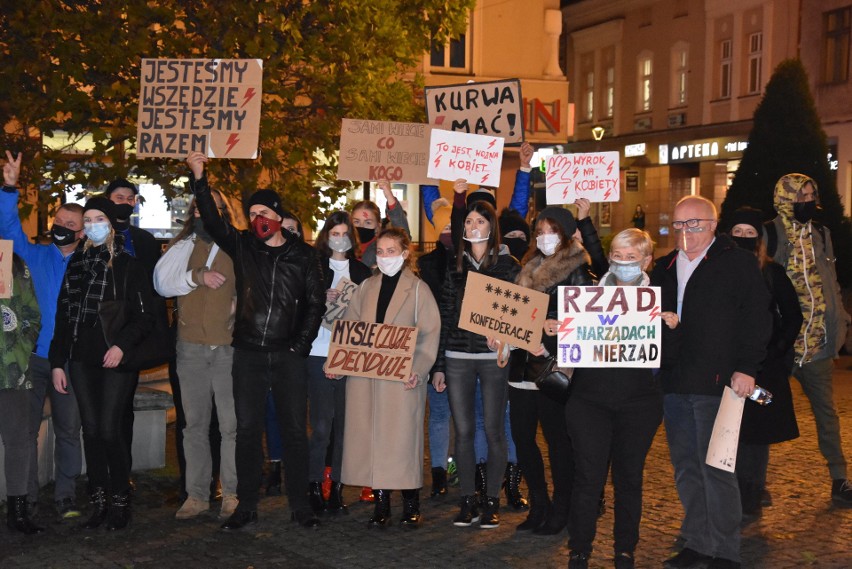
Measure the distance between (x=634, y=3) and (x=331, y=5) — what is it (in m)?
32.7

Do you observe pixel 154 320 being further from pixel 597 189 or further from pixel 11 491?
pixel 597 189

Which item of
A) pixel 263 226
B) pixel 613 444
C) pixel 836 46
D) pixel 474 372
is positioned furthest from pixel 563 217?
pixel 836 46

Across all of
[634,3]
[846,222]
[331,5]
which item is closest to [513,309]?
[331,5]

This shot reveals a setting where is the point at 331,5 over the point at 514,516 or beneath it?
over

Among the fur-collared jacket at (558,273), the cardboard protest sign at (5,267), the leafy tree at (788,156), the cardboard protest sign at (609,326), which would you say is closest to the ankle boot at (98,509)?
the cardboard protest sign at (5,267)

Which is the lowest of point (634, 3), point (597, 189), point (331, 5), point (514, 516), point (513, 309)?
point (514, 516)

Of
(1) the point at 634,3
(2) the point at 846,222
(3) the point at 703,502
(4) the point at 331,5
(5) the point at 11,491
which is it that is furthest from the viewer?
(1) the point at 634,3

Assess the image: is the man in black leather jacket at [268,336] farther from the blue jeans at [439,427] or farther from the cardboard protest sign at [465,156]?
the cardboard protest sign at [465,156]

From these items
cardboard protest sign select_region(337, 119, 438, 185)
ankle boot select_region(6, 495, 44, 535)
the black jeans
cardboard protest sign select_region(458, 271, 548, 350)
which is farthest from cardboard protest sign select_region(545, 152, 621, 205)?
ankle boot select_region(6, 495, 44, 535)

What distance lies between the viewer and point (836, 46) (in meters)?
32.5

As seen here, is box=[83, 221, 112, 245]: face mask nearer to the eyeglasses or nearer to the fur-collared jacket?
the fur-collared jacket

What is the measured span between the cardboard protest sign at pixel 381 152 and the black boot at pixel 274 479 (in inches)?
99.6

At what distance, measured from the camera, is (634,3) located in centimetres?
4338

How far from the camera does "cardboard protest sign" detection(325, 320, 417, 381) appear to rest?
25.6 ft
